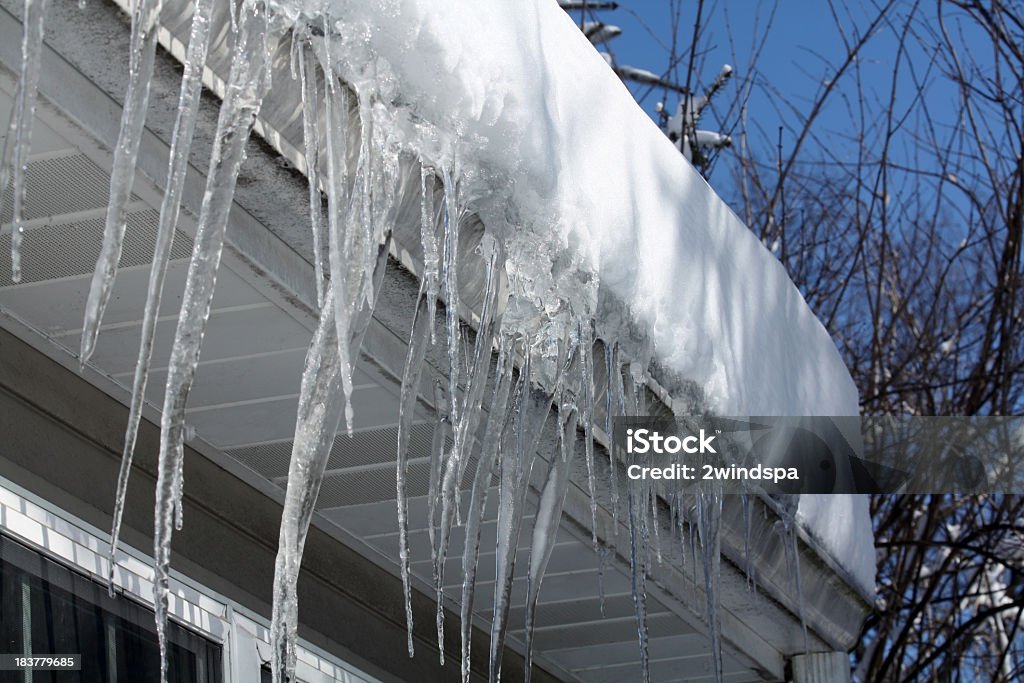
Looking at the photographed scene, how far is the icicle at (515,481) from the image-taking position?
2.75 metres

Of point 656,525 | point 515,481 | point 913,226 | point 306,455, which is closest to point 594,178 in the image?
point 515,481

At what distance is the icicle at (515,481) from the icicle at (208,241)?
0.94 metres

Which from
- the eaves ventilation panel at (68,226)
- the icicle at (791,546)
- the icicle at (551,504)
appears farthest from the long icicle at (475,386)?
the icicle at (791,546)

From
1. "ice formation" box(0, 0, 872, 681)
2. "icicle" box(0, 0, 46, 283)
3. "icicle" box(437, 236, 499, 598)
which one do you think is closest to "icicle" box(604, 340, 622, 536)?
"ice formation" box(0, 0, 872, 681)

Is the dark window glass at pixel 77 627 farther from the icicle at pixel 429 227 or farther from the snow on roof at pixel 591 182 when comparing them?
the snow on roof at pixel 591 182

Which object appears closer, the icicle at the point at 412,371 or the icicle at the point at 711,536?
the icicle at the point at 412,371

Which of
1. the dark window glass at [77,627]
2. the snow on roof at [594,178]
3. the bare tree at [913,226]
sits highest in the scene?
the bare tree at [913,226]

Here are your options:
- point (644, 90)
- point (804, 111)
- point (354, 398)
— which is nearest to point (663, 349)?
point (354, 398)

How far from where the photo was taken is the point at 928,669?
35.1 feet

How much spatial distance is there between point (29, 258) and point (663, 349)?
4.37 feet

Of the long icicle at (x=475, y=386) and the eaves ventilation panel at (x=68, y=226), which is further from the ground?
the eaves ventilation panel at (x=68, y=226)

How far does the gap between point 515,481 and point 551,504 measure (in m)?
0.33

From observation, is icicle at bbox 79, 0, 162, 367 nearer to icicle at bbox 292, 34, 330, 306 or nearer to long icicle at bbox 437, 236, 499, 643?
icicle at bbox 292, 34, 330, 306

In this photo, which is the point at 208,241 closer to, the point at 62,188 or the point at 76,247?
the point at 62,188
